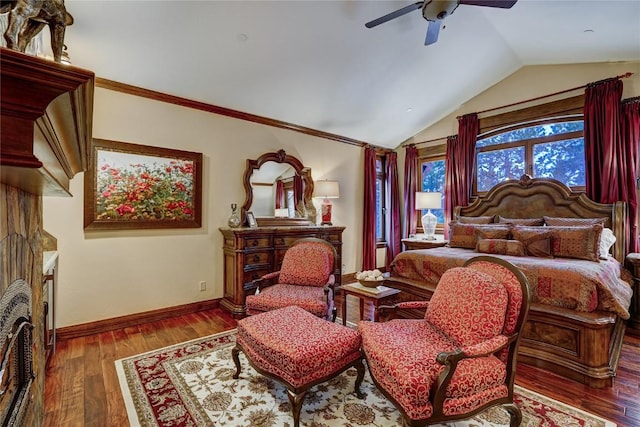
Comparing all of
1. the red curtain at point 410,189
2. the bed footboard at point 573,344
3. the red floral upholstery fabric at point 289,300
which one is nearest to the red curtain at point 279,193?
the red floral upholstery fabric at point 289,300

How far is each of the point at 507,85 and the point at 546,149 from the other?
1174mm

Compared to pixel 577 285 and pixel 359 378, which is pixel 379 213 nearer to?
pixel 577 285

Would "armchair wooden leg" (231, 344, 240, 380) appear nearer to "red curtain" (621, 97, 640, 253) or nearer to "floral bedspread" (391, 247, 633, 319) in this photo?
"floral bedspread" (391, 247, 633, 319)

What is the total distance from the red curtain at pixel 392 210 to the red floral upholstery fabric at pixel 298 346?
13.4 feet

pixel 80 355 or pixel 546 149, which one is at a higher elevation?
pixel 546 149

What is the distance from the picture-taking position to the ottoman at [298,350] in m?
1.73

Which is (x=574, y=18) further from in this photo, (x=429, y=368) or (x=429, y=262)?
(x=429, y=368)

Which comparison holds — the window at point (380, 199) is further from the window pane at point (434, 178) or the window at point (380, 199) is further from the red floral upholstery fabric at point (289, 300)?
the red floral upholstery fabric at point (289, 300)

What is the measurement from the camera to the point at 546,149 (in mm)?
4379

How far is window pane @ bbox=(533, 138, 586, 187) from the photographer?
408 cm

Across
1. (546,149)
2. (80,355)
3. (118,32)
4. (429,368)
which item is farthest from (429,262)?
(118,32)

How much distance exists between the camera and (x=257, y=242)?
3830mm

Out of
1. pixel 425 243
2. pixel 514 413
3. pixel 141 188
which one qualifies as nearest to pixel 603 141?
pixel 425 243

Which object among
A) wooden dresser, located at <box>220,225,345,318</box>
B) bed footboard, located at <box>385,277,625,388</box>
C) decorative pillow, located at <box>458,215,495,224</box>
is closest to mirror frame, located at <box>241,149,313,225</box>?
wooden dresser, located at <box>220,225,345,318</box>
